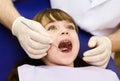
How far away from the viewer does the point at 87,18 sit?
1415 millimetres

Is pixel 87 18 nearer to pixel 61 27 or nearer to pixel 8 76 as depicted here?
pixel 61 27

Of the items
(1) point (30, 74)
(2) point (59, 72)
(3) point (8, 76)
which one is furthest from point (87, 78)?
(3) point (8, 76)

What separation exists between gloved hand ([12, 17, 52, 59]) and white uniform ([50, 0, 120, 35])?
13.7 inches

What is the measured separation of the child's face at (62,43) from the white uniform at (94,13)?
258 millimetres

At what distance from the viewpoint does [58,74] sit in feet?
3.59

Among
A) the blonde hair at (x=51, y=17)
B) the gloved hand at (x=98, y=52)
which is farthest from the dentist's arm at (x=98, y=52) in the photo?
the blonde hair at (x=51, y=17)

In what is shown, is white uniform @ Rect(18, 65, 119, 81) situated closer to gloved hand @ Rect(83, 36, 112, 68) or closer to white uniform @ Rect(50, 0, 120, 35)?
gloved hand @ Rect(83, 36, 112, 68)

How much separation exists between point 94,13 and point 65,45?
37 centimetres

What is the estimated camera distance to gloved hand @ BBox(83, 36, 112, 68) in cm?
118

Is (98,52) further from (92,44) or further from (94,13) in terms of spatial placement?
(94,13)

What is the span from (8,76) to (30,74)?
18cm

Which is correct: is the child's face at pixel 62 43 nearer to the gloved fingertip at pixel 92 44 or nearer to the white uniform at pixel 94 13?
the gloved fingertip at pixel 92 44

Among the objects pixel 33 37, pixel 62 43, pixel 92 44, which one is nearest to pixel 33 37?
pixel 33 37

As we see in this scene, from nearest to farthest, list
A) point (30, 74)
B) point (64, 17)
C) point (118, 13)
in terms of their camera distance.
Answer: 1. point (30, 74)
2. point (64, 17)
3. point (118, 13)
